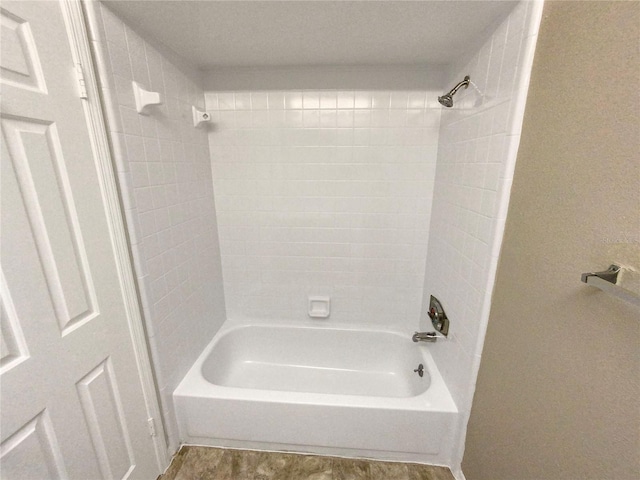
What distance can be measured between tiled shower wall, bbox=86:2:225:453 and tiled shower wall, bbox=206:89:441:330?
22 cm

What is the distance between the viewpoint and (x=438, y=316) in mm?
1470

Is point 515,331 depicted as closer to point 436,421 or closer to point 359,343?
point 436,421

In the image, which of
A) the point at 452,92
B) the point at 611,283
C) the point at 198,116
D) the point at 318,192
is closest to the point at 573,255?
the point at 611,283

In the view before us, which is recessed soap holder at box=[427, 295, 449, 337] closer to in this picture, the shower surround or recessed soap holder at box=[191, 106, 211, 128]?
the shower surround

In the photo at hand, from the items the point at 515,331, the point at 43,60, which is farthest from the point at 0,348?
the point at 515,331

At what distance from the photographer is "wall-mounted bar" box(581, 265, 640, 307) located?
0.51 m

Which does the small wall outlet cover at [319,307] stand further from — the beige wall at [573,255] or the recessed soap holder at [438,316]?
the beige wall at [573,255]

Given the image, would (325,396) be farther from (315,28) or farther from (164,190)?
(315,28)

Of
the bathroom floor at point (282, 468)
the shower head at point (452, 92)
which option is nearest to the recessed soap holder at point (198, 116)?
the shower head at point (452, 92)

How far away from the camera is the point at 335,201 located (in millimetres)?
1753

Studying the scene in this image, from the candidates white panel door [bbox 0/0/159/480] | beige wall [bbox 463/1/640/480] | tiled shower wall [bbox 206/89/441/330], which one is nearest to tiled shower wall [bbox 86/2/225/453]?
white panel door [bbox 0/0/159/480]

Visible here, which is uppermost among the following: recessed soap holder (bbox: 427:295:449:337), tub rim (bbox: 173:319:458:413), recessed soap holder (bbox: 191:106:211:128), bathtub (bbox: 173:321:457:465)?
recessed soap holder (bbox: 191:106:211:128)

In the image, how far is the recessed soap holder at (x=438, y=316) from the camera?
1.40 m

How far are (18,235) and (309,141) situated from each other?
136cm
